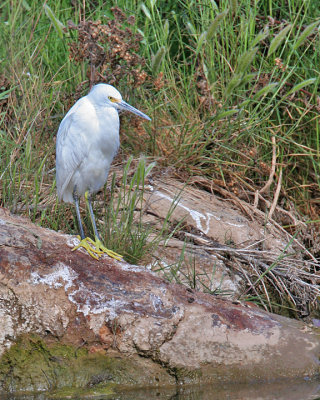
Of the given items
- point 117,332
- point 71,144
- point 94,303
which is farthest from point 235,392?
point 71,144

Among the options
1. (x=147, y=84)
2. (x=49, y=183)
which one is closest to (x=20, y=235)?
(x=49, y=183)

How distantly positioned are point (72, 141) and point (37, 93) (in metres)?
0.89

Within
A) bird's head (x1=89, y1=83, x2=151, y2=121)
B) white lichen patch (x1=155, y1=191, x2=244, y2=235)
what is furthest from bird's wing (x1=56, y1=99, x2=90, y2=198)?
white lichen patch (x1=155, y1=191, x2=244, y2=235)

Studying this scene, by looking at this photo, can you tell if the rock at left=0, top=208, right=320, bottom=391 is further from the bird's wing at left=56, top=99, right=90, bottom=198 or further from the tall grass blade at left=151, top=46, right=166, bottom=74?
the tall grass blade at left=151, top=46, right=166, bottom=74

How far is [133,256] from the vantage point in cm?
370

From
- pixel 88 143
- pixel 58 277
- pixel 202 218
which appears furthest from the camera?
pixel 202 218

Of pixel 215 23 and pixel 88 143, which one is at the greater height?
pixel 215 23

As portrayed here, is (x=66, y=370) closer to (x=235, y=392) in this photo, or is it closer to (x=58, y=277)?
(x=58, y=277)

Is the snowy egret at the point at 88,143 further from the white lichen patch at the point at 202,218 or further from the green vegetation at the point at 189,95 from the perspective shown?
the white lichen patch at the point at 202,218

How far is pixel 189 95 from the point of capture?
5016mm

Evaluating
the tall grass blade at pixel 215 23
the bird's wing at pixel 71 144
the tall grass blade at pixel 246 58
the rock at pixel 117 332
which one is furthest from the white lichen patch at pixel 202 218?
the rock at pixel 117 332

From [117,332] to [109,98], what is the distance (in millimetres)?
1421

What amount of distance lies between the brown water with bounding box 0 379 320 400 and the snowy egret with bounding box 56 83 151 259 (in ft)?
3.51

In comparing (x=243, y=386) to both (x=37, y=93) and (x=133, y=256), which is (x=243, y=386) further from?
(x=37, y=93)
